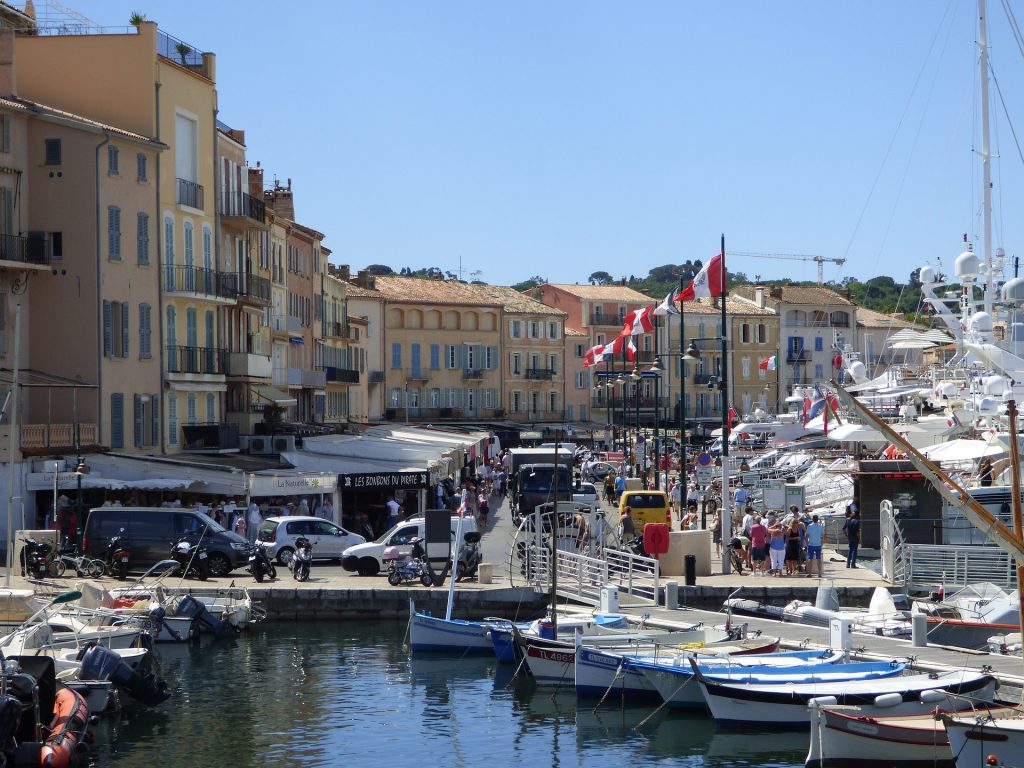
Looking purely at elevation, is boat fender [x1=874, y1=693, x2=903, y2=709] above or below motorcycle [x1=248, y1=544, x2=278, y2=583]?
below

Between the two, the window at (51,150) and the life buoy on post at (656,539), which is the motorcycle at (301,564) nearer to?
the life buoy on post at (656,539)

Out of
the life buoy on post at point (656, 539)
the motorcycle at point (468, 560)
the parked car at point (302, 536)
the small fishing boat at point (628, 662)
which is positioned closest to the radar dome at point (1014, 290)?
the life buoy on post at point (656, 539)

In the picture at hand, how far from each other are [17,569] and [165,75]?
68.8 ft

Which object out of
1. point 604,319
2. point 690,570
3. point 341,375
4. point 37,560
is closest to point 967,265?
point 690,570

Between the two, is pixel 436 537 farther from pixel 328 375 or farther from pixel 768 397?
pixel 768 397

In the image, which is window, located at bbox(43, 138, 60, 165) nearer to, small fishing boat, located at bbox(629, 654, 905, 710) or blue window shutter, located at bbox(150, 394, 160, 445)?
blue window shutter, located at bbox(150, 394, 160, 445)

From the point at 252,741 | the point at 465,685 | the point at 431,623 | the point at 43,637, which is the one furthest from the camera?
the point at 431,623

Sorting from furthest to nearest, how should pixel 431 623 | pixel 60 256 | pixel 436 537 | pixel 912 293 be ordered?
pixel 912 293 < pixel 60 256 < pixel 436 537 < pixel 431 623

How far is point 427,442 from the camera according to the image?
6034cm

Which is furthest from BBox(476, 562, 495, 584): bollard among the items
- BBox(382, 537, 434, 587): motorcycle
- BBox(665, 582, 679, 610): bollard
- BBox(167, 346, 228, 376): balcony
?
BBox(167, 346, 228, 376): balcony

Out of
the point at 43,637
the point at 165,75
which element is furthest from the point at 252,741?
the point at 165,75

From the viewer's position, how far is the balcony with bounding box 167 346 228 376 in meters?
49.8

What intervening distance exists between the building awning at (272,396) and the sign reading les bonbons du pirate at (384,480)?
15.2 metres

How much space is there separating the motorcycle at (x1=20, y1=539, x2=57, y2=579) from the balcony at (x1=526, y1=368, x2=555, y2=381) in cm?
7935
